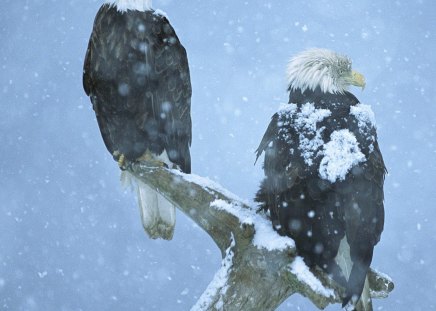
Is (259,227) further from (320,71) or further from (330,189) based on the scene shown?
(320,71)

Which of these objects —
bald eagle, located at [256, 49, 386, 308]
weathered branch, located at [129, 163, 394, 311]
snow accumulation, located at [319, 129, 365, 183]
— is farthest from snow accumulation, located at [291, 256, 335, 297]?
snow accumulation, located at [319, 129, 365, 183]

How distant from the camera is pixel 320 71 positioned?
447 centimetres

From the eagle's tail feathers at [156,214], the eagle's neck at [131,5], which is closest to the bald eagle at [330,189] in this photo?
the eagle's tail feathers at [156,214]

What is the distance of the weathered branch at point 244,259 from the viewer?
3.70 meters

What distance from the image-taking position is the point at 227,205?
404 cm

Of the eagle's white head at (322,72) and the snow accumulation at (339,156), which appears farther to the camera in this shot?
the eagle's white head at (322,72)

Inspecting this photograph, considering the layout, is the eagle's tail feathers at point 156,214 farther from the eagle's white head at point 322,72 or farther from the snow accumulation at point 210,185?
the eagle's white head at point 322,72

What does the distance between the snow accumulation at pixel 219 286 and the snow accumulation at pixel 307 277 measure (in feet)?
1.38

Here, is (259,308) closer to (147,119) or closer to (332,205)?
(332,205)

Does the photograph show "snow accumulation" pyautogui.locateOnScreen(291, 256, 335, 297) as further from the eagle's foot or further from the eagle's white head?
the eagle's foot

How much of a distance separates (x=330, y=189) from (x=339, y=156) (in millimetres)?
200

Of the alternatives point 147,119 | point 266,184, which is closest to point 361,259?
point 266,184

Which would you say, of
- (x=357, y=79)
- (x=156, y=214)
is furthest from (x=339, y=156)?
(x=156, y=214)

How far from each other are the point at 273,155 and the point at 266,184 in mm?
183
